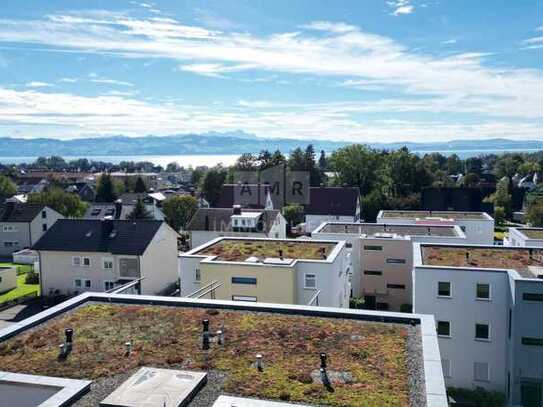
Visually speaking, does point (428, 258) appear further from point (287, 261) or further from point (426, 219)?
point (426, 219)

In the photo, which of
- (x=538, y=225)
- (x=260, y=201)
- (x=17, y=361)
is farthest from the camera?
(x=260, y=201)

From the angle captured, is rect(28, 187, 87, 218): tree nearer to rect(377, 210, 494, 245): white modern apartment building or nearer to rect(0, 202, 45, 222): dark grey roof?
rect(0, 202, 45, 222): dark grey roof

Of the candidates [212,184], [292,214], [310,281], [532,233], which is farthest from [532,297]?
[212,184]

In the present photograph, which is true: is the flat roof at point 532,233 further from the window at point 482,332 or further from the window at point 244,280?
the window at point 244,280

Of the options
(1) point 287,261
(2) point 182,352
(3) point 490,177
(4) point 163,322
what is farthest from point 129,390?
(3) point 490,177

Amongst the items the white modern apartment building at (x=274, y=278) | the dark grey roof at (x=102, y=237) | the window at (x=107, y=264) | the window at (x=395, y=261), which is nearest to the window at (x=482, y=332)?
the white modern apartment building at (x=274, y=278)

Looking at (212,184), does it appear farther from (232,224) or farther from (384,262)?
(384,262)

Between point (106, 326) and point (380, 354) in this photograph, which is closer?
point (380, 354)

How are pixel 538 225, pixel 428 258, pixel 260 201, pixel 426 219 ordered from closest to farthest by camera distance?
pixel 428 258
pixel 426 219
pixel 538 225
pixel 260 201
